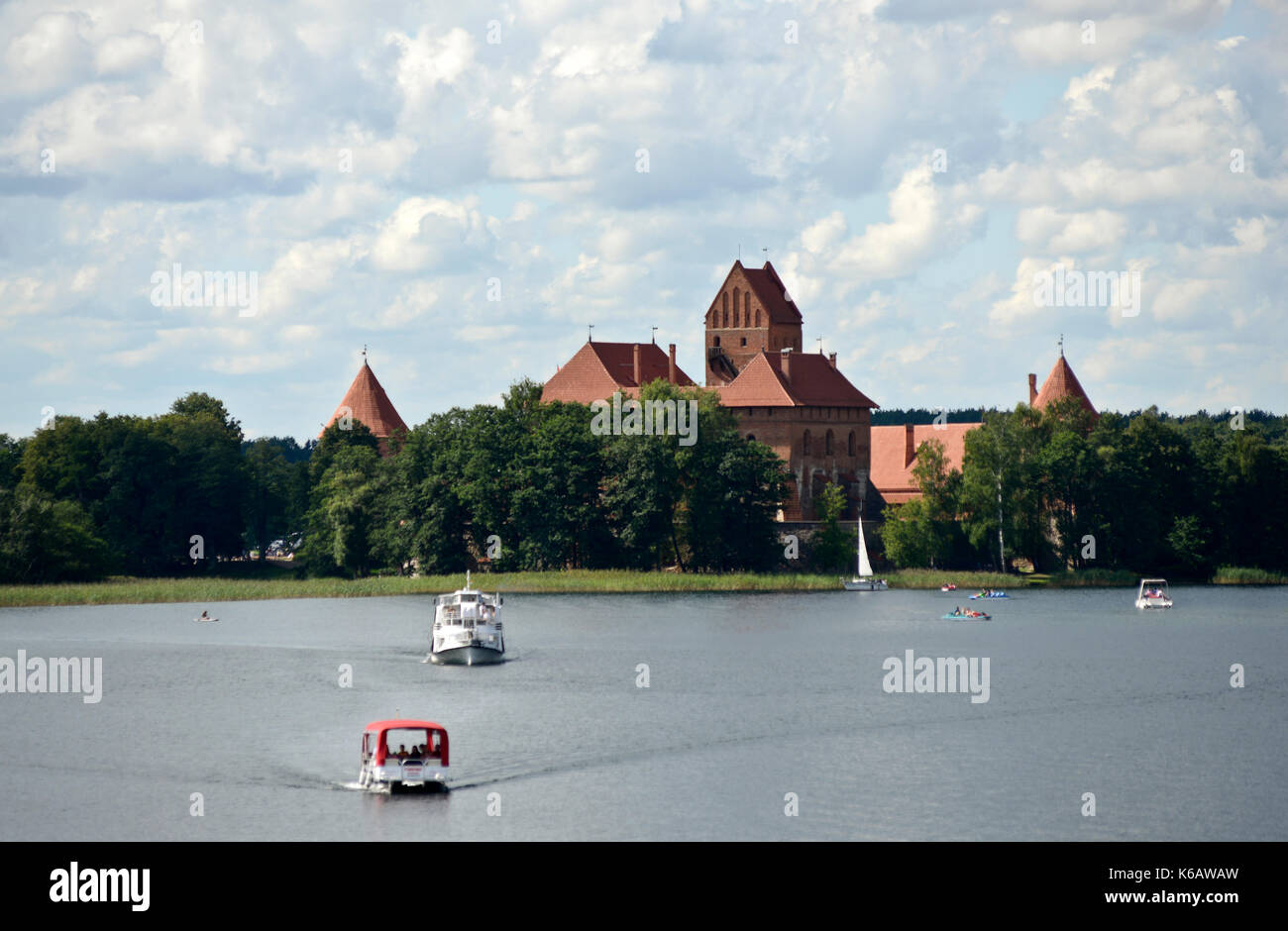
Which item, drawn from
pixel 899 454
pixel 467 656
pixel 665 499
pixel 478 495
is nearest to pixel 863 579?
pixel 665 499

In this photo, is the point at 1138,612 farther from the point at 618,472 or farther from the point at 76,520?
the point at 76,520

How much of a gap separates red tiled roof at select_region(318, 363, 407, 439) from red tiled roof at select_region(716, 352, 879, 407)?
30182mm

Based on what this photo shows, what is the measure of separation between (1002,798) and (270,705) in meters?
24.4

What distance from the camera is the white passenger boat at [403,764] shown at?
38000 millimetres

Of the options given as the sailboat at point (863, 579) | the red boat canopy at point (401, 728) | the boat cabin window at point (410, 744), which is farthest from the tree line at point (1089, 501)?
the red boat canopy at point (401, 728)

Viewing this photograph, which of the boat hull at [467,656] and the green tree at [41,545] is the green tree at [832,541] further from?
the boat hull at [467,656]

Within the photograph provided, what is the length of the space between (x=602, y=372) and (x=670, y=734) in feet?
301

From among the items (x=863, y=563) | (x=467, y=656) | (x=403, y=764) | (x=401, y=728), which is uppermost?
(x=863, y=563)

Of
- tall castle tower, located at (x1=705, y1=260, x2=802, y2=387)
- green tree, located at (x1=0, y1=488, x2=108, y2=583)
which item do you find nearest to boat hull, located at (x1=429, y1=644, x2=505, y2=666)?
green tree, located at (x1=0, y1=488, x2=108, y2=583)

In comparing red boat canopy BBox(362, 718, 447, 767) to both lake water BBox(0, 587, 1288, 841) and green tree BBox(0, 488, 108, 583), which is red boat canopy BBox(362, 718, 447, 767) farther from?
green tree BBox(0, 488, 108, 583)

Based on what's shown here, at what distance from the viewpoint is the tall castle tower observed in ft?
465

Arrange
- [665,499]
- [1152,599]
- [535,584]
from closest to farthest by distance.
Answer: [1152,599]
[535,584]
[665,499]

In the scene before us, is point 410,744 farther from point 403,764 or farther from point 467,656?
point 467,656

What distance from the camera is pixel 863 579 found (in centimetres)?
10694
